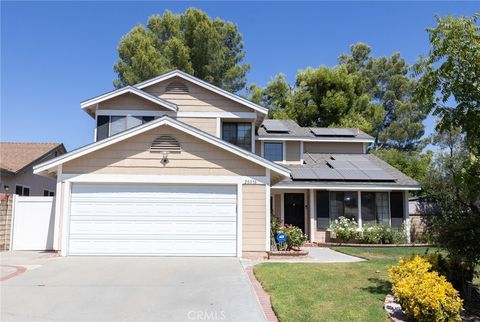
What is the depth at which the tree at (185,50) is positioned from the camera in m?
28.1

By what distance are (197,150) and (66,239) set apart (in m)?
4.66

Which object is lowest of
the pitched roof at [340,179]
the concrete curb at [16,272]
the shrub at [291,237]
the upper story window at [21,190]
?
the concrete curb at [16,272]

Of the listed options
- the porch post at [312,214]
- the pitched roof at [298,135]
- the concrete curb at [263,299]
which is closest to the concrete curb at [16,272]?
the concrete curb at [263,299]

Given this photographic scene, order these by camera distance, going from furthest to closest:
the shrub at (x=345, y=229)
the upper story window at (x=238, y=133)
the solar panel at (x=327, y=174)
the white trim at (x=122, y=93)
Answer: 1. the solar panel at (x=327, y=174)
2. the upper story window at (x=238, y=133)
3. the shrub at (x=345, y=229)
4. the white trim at (x=122, y=93)

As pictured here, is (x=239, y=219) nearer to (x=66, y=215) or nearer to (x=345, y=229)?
(x=66, y=215)

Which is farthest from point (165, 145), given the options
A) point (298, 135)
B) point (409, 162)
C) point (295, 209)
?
point (409, 162)

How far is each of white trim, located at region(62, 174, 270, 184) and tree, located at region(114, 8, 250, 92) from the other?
50.3 feet

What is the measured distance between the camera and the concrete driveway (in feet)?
23.0

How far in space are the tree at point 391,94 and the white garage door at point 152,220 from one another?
29697mm

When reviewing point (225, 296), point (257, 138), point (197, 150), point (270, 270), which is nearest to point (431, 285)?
point (225, 296)

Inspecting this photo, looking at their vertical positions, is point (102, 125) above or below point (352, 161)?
above

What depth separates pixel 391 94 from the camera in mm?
43688

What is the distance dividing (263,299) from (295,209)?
12.5 metres

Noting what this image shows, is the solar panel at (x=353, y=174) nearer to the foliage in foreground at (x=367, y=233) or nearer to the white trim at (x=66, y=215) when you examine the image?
the foliage in foreground at (x=367, y=233)
